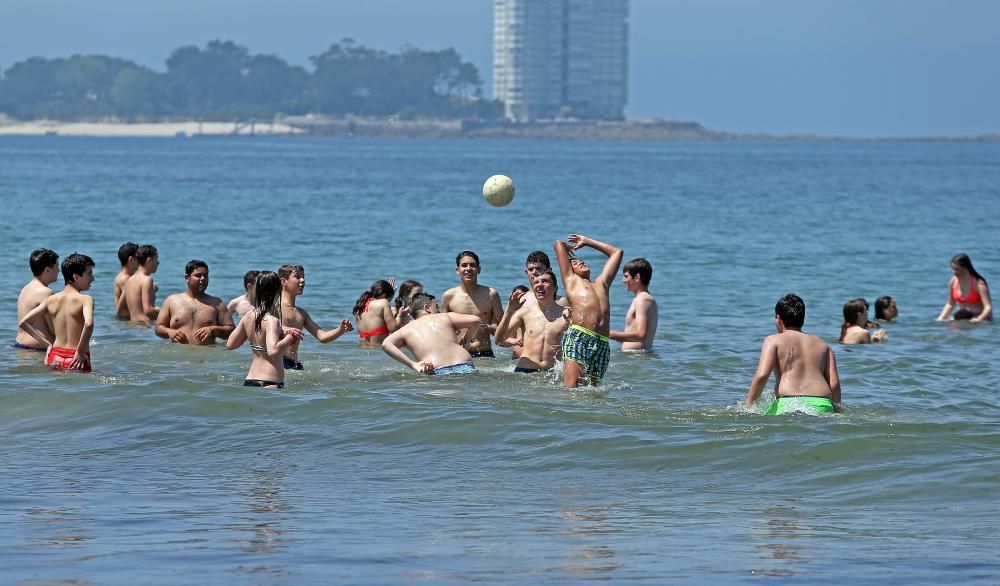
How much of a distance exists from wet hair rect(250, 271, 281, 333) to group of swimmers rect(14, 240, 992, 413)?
1 centimetres

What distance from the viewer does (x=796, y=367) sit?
10.8 m

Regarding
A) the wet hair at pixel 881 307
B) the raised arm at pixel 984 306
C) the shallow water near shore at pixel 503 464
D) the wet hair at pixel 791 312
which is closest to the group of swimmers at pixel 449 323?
the wet hair at pixel 791 312

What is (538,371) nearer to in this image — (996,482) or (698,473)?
(698,473)

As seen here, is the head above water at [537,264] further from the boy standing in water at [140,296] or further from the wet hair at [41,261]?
the boy standing in water at [140,296]

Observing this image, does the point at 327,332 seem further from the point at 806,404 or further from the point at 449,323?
the point at 806,404

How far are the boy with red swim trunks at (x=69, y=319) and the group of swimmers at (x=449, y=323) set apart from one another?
0.04 feet

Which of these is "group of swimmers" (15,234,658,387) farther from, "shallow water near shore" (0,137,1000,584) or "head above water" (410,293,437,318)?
"shallow water near shore" (0,137,1000,584)

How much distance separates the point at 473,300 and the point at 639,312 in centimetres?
195

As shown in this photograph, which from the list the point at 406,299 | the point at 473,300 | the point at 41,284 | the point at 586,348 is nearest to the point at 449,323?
Answer: the point at 586,348

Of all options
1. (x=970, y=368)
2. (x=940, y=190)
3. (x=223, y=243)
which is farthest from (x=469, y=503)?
(x=940, y=190)

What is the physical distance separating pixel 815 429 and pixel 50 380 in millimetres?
6847

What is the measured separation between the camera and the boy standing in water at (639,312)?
48.9 ft

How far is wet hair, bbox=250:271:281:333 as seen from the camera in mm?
11188

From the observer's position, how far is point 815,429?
35.8ft
